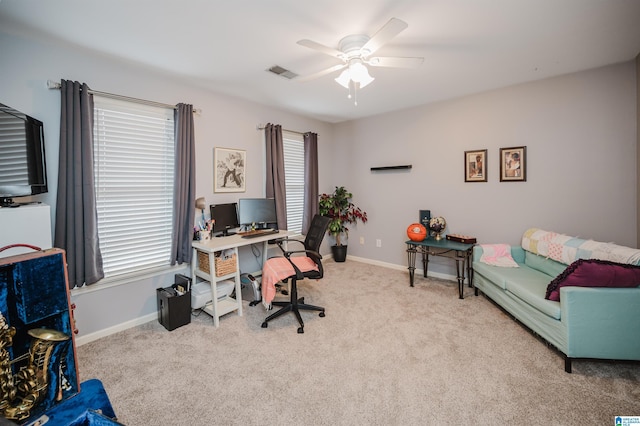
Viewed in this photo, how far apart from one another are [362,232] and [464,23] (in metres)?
3.34

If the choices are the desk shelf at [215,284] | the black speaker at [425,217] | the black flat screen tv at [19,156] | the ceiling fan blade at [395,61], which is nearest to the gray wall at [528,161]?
the black speaker at [425,217]

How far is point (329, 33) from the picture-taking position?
6.93 feet

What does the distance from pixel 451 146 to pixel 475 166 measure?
43cm

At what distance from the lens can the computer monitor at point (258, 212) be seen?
341cm

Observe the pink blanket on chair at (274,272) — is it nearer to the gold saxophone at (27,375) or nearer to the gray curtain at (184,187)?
the gray curtain at (184,187)

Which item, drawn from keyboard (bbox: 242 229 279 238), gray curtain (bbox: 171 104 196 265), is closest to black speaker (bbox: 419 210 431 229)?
keyboard (bbox: 242 229 279 238)

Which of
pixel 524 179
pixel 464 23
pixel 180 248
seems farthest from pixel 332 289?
pixel 464 23

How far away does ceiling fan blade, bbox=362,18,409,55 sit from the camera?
161 cm

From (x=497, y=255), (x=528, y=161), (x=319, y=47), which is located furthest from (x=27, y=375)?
(x=528, y=161)

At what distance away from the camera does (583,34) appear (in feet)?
7.15

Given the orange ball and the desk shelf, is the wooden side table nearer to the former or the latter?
the orange ball

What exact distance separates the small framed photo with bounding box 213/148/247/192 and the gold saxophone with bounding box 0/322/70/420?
222 centimetres

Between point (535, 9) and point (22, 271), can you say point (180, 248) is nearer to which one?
point (22, 271)

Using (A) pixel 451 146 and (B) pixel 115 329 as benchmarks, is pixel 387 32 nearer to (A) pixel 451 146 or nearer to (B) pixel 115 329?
(A) pixel 451 146
